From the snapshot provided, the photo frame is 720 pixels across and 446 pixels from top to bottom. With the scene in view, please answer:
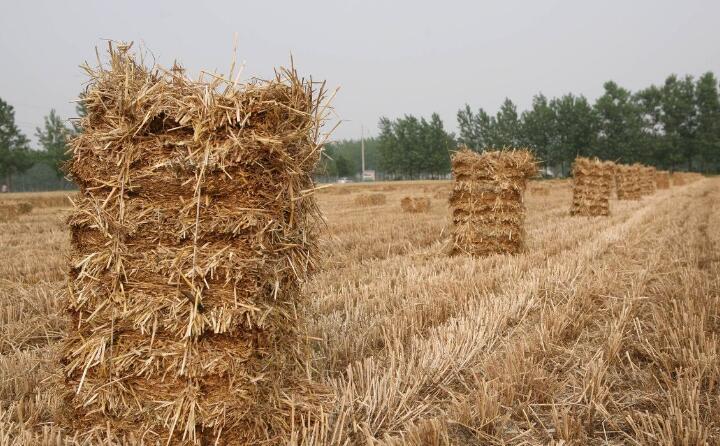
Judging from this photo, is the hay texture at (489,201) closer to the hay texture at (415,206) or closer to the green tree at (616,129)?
the hay texture at (415,206)

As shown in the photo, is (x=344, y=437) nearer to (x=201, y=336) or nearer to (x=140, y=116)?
(x=201, y=336)

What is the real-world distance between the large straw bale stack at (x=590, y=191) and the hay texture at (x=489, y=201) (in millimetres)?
7639

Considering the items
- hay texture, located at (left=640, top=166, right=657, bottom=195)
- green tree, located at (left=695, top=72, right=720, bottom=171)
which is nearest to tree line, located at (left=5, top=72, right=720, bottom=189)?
green tree, located at (left=695, top=72, right=720, bottom=171)

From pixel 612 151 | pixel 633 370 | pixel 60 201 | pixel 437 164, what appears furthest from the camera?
pixel 437 164

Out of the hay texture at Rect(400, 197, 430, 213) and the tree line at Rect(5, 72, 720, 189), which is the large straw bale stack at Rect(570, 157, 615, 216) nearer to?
the hay texture at Rect(400, 197, 430, 213)

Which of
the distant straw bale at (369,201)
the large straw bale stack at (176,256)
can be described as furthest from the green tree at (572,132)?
the large straw bale stack at (176,256)

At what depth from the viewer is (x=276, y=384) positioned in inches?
113

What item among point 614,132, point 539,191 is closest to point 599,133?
point 614,132

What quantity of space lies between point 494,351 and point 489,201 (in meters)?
5.30

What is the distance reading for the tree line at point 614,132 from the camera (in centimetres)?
7306

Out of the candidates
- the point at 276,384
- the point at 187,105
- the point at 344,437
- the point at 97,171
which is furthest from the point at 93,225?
the point at 344,437

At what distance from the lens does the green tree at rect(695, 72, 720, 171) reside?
71.9 meters

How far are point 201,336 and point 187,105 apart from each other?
1.23 meters

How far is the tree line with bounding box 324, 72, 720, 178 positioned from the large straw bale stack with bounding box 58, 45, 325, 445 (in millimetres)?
67900
